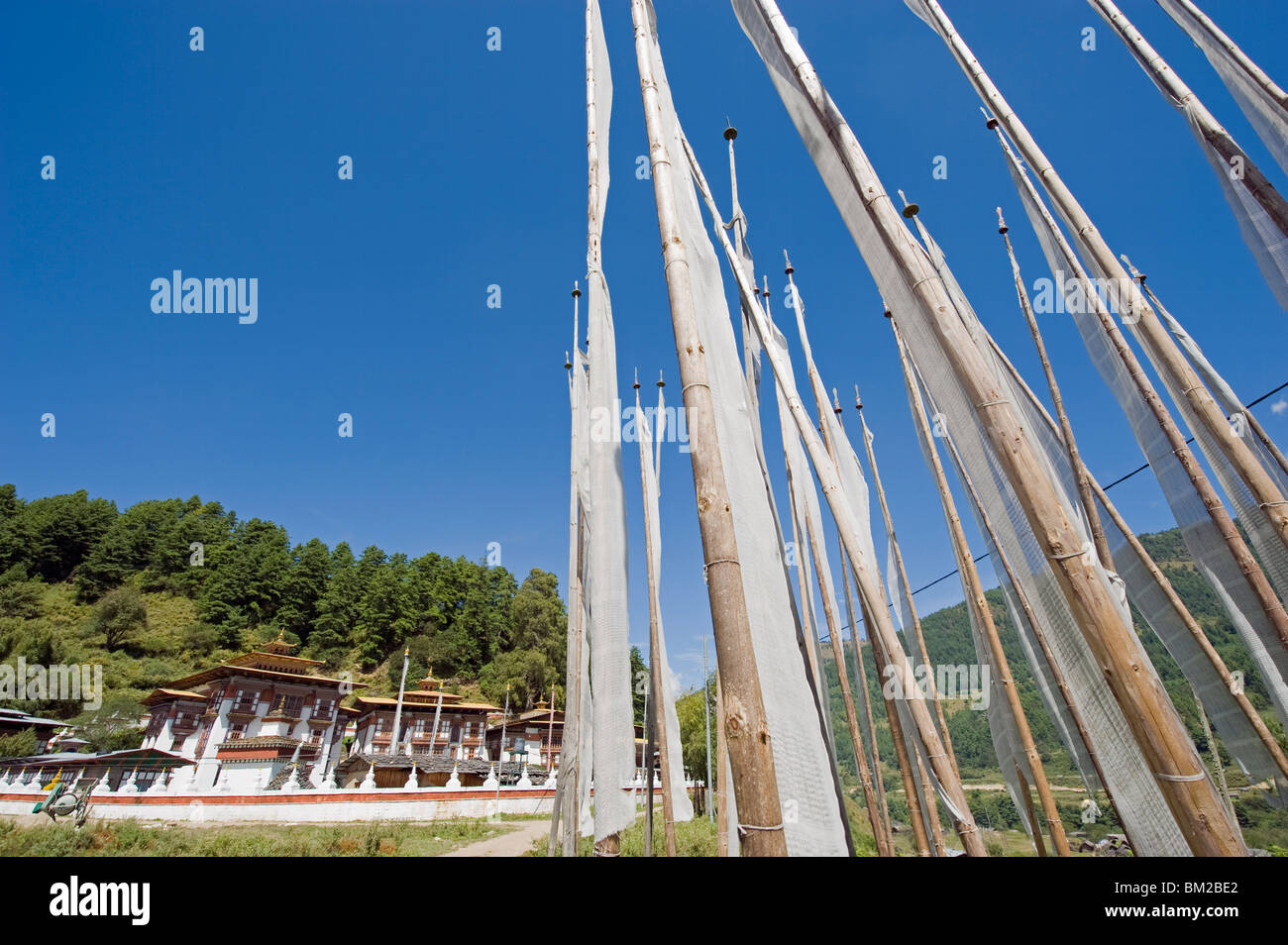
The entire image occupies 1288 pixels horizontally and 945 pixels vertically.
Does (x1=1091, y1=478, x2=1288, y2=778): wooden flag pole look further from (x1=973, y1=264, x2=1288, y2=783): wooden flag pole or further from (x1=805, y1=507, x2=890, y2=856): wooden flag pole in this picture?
(x1=805, y1=507, x2=890, y2=856): wooden flag pole

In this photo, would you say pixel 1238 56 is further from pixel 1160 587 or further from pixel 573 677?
pixel 573 677

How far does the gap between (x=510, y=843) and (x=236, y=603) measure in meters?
41.3

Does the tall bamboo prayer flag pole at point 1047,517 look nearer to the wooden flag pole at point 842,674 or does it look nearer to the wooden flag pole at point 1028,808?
the wooden flag pole at point 842,674

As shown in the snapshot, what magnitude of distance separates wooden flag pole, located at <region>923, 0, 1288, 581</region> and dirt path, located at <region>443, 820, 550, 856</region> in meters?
11.7

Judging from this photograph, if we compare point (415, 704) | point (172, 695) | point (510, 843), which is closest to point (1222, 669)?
point (510, 843)

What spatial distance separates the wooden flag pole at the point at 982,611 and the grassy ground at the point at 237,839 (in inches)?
440

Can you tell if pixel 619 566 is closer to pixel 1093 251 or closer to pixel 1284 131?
pixel 1093 251

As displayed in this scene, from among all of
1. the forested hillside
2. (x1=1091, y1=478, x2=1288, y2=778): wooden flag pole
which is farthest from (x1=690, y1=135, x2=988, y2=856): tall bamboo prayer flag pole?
the forested hillside

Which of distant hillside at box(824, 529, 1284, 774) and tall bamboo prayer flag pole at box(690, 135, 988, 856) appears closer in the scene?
tall bamboo prayer flag pole at box(690, 135, 988, 856)

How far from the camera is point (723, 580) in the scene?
2.10m

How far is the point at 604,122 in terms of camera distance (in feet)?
16.7

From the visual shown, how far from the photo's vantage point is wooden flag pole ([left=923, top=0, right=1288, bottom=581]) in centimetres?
326

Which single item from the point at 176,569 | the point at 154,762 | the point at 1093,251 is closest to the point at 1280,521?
the point at 1093,251
